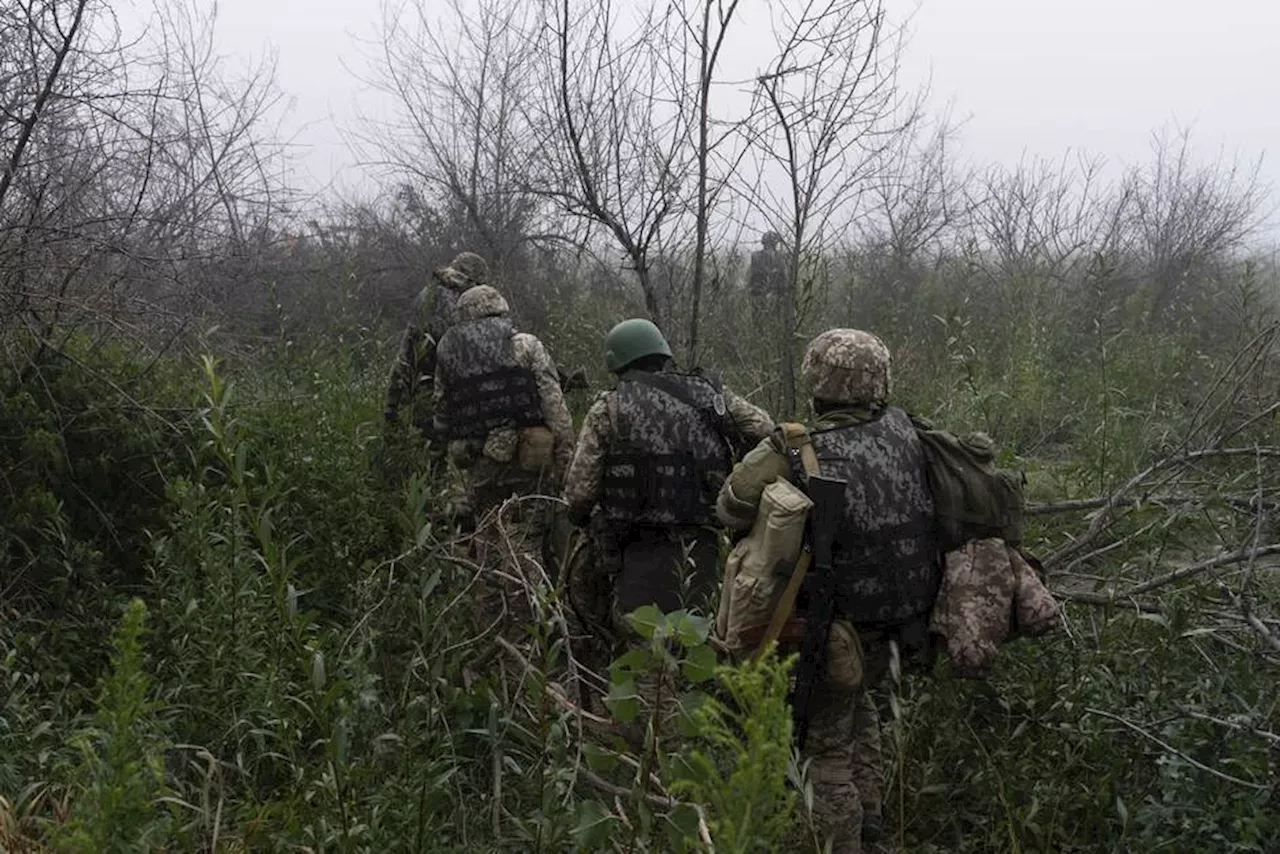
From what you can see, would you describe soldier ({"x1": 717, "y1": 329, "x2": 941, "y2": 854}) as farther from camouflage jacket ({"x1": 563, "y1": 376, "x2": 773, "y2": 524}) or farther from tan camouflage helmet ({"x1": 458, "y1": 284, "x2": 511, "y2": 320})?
tan camouflage helmet ({"x1": 458, "y1": 284, "x2": 511, "y2": 320})

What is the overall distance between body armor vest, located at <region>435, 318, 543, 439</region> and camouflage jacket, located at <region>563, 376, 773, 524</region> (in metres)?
1.11

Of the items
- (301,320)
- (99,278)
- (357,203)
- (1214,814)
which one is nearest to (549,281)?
(301,320)

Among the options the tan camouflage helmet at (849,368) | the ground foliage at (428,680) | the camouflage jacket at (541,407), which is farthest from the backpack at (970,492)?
the camouflage jacket at (541,407)

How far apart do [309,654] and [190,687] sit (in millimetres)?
424

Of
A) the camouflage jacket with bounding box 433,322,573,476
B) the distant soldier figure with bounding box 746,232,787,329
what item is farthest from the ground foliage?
the distant soldier figure with bounding box 746,232,787,329

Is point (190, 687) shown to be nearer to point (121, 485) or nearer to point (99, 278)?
point (121, 485)

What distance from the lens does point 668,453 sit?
3682 millimetres

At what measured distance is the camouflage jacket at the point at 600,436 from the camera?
3783 millimetres

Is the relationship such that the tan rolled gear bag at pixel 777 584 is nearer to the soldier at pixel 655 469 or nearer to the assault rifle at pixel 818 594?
the assault rifle at pixel 818 594

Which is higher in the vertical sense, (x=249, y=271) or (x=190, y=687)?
(x=249, y=271)

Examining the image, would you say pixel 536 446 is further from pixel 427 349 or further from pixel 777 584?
pixel 777 584

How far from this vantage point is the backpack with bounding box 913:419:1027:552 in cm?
288

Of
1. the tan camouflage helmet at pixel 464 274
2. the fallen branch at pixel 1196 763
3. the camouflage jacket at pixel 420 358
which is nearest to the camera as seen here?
the fallen branch at pixel 1196 763

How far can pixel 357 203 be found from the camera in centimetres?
1339
